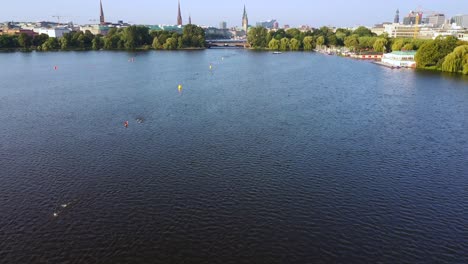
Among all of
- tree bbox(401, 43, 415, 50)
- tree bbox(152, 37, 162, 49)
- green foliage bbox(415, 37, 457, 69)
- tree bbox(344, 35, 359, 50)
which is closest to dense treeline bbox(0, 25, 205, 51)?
tree bbox(152, 37, 162, 49)

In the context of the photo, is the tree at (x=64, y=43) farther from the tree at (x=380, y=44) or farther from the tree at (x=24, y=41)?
the tree at (x=380, y=44)

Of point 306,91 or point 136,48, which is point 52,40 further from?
point 306,91

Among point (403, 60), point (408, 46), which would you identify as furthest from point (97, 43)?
point (408, 46)

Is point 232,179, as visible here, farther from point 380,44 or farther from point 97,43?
point 97,43

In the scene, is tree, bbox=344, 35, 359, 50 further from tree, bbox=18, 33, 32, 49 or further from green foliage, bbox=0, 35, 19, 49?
green foliage, bbox=0, 35, 19, 49

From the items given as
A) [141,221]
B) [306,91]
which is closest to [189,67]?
[306,91]
